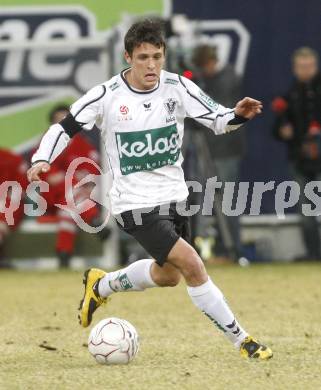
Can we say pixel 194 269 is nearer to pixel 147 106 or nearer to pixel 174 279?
pixel 174 279

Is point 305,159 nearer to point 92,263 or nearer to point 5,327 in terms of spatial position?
point 92,263

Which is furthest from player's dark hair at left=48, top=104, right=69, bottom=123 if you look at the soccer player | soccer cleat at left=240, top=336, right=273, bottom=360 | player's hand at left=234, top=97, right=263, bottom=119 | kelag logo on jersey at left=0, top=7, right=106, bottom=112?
soccer cleat at left=240, top=336, right=273, bottom=360

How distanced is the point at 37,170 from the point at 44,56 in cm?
763

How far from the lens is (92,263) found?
14.4m

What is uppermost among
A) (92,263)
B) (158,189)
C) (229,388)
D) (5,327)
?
(158,189)

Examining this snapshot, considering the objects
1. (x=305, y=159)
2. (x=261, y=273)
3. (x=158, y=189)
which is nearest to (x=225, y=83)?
(x=305, y=159)

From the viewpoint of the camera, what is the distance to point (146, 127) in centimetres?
741

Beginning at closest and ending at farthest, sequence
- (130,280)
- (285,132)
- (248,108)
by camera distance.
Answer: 1. (248,108)
2. (130,280)
3. (285,132)

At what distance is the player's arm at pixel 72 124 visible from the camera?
7266 mm

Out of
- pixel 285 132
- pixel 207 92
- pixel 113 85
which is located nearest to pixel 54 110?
pixel 207 92

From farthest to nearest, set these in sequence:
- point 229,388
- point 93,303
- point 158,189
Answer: point 93,303 → point 158,189 → point 229,388

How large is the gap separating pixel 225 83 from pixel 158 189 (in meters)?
6.80

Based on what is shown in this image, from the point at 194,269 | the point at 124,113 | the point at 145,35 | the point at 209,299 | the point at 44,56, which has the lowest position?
the point at 209,299

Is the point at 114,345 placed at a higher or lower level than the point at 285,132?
lower
